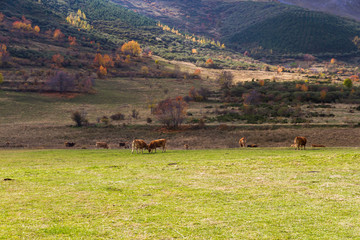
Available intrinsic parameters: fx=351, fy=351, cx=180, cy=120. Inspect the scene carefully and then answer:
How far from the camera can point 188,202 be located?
12.7 metres

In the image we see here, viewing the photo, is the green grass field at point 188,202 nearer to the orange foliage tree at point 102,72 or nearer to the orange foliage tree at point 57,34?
the orange foliage tree at point 102,72

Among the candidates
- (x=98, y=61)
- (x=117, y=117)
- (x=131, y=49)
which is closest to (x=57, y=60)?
(x=98, y=61)

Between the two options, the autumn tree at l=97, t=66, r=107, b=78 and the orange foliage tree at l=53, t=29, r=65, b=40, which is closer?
the autumn tree at l=97, t=66, r=107, b=78

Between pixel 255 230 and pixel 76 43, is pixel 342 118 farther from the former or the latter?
pixel 76 43

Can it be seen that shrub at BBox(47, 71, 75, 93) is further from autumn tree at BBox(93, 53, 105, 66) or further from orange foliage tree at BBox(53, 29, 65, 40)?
orange foliage tree at BBox(53, 29, 65, 40)

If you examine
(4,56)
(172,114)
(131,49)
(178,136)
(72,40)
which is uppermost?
(72,40)

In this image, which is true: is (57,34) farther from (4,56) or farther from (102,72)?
(102,72)

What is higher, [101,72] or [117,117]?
[101,72]

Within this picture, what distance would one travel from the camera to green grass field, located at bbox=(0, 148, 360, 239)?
959 cm

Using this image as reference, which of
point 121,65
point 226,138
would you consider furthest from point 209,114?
point 121,65

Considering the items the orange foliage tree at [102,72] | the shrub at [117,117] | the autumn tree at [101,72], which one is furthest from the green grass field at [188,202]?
the orange foliage tree at [102,72]

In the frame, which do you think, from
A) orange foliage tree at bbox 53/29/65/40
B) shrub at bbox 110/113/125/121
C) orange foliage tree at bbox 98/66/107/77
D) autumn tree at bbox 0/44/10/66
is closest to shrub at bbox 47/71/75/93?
orange foliage tree at bbox 98/66/107/77

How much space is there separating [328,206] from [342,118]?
4960 centimetres

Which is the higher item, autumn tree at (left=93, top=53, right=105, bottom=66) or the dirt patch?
autumn tree at (left=93, top=53, right=105, bottom=66)
